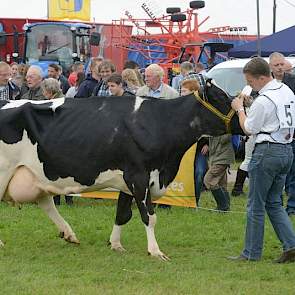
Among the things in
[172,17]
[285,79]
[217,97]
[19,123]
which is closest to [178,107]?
[217,97]

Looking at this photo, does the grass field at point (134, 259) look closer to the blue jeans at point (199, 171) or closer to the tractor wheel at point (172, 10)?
the blue jeans at point (199, 171)

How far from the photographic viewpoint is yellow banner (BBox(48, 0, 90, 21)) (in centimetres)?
4044

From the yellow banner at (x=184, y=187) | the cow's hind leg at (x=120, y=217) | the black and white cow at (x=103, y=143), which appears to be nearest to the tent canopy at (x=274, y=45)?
the yellow banner at (x=184, y=187)

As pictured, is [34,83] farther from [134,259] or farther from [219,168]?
[134,259]

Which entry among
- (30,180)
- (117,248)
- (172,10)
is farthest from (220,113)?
(172,10)

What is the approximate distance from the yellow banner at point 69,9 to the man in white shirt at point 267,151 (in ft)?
108

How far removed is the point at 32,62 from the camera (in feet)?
79.8

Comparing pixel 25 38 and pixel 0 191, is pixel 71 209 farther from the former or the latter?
pixel 25 38

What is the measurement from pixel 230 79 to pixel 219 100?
939 centimetres

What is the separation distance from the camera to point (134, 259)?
8.16 m

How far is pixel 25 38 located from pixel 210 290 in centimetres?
1914

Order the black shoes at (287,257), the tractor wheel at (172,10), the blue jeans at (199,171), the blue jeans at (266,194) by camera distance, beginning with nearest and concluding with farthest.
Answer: the blue jeans at (266,194) < the black shoes at (287,257) < the blue jeans at (199,171) < the tractor wheel at (172,10)

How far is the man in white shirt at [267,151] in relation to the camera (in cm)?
761

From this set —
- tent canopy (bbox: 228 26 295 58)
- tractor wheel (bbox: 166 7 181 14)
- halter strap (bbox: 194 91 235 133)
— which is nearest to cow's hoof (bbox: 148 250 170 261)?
halter strap (bbox: 194 91 235 133)
